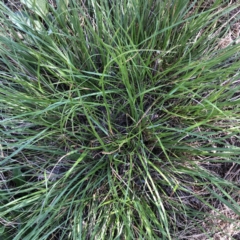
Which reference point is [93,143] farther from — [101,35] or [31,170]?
[101,35]

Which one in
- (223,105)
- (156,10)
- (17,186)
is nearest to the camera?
(223,105)

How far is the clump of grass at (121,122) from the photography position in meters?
0.91

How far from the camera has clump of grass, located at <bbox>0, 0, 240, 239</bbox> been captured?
0.91 metres

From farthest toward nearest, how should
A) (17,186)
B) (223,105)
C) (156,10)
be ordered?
(17,186) < (156,10) < (223,105)

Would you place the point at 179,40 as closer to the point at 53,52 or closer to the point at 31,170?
the point at 53,52

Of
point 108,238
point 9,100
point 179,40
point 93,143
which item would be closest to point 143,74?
point 179,40

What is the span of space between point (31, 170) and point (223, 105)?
0.58 meters

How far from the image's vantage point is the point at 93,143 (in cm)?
99

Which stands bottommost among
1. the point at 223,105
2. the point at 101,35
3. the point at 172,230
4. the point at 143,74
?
the point at 172,230

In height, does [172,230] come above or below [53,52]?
below

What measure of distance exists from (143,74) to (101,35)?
17 centimetres

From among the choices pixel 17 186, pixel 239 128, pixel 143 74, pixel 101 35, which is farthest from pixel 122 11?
pixel 17 186

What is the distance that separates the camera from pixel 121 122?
99 cm

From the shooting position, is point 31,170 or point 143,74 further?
point 31,170
